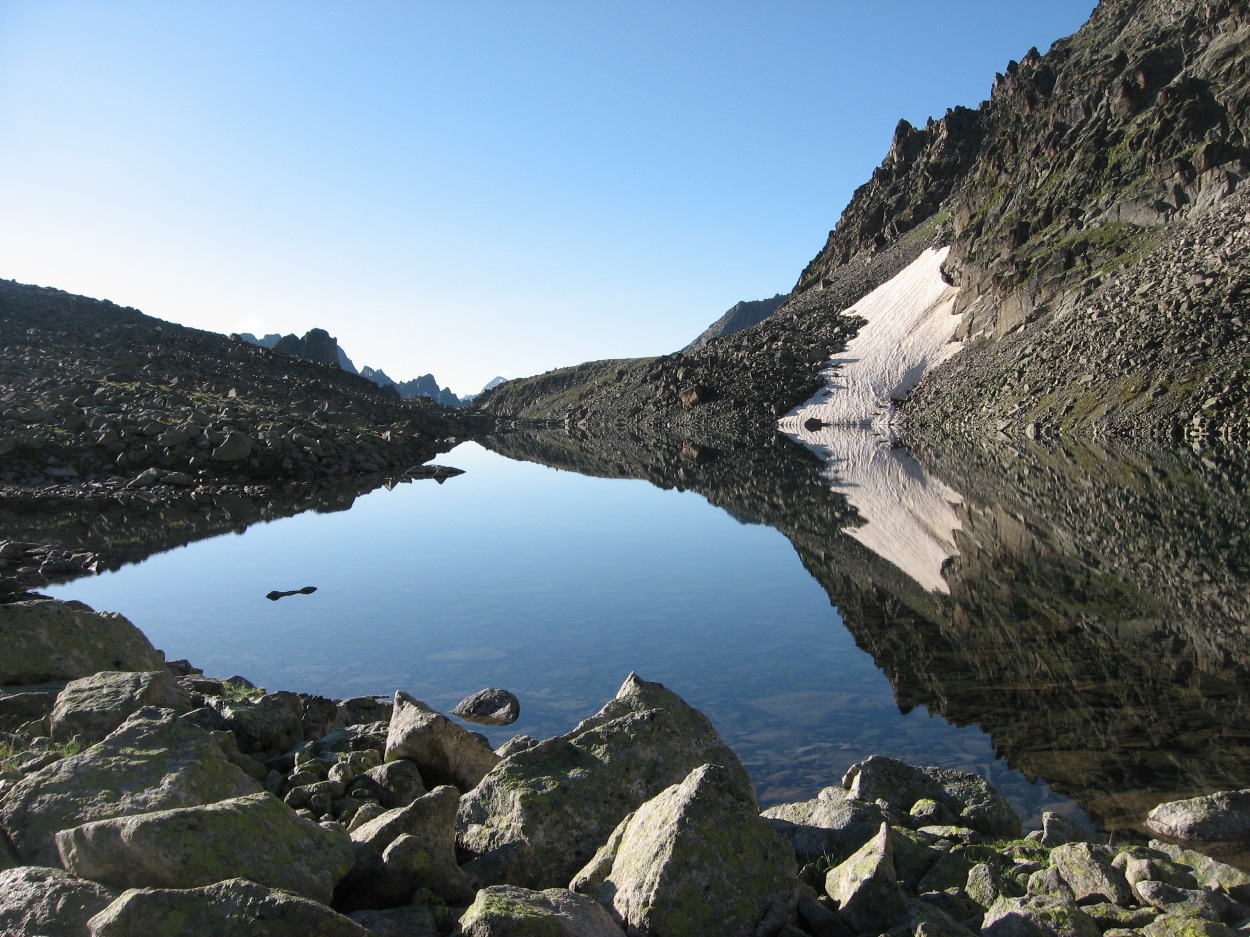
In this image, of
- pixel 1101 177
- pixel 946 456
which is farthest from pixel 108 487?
pixel 1101 177

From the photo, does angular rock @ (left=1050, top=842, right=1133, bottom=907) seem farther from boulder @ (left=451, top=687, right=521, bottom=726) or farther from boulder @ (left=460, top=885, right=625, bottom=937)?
boulder @ (left=451, top=687, right=521, bottom=726)

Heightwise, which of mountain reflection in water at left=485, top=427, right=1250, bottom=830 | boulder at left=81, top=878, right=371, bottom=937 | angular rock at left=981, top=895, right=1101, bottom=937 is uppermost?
boulder at left=81, top=878, right=371, bottom=937

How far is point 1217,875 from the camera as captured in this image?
22.7 feet

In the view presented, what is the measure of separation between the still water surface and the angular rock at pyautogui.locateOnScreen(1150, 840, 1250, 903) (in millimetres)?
2389

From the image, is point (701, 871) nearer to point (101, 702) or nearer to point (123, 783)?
point (123, 783)

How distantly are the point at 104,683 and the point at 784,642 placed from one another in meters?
11.9

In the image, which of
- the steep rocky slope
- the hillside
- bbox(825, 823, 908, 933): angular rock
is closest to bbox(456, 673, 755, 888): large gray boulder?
bbox(825, 823, 908, 933): angular rock

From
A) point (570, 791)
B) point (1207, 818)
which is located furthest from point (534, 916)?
point (1207, 818)

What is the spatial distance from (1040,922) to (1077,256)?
80177 mm

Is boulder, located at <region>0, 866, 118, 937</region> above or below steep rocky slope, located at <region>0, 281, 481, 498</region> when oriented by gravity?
below

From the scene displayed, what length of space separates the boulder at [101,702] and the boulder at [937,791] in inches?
290

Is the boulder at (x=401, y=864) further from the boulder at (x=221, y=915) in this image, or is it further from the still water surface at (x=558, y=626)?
the still water surface at (x=558, y=626)

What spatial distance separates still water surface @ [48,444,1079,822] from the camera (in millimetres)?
12281

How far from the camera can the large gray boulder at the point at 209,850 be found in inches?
194
